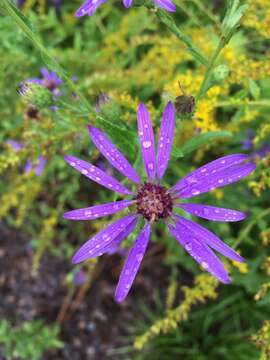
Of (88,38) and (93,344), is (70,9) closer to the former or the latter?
(88,38)

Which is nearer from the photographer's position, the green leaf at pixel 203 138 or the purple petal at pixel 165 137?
the purple petal at pixel 165 137

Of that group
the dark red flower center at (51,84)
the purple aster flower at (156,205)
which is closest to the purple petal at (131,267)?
the purple aster flower at (156,205)

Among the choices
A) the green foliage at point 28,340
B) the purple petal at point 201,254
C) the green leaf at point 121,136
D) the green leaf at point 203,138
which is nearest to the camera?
the purple petal at point 201,254

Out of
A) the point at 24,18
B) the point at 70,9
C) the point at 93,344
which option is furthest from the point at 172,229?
the point at 70,9

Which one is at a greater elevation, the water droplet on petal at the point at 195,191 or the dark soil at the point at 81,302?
the dark soil at the point at 81,302

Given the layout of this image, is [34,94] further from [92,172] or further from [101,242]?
[101,242]

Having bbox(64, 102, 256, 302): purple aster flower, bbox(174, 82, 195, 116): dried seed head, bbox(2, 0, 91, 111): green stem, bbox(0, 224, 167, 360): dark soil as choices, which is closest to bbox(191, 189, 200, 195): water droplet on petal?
bbox(64, 102, 256, 302): purple aster flower

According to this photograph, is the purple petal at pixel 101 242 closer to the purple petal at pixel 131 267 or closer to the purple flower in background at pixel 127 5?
the purple petal at pixel 131 267

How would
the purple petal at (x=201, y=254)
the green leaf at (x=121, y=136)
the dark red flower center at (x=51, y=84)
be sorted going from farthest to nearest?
the dark red flower center at (x=51, y=84), the green leaf at (x=121, y=136), the purple petal at (x=201, y=254)

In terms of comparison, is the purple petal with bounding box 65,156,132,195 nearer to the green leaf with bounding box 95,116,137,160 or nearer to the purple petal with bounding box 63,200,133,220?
the purple petal with bounding box 63,200,133,220
